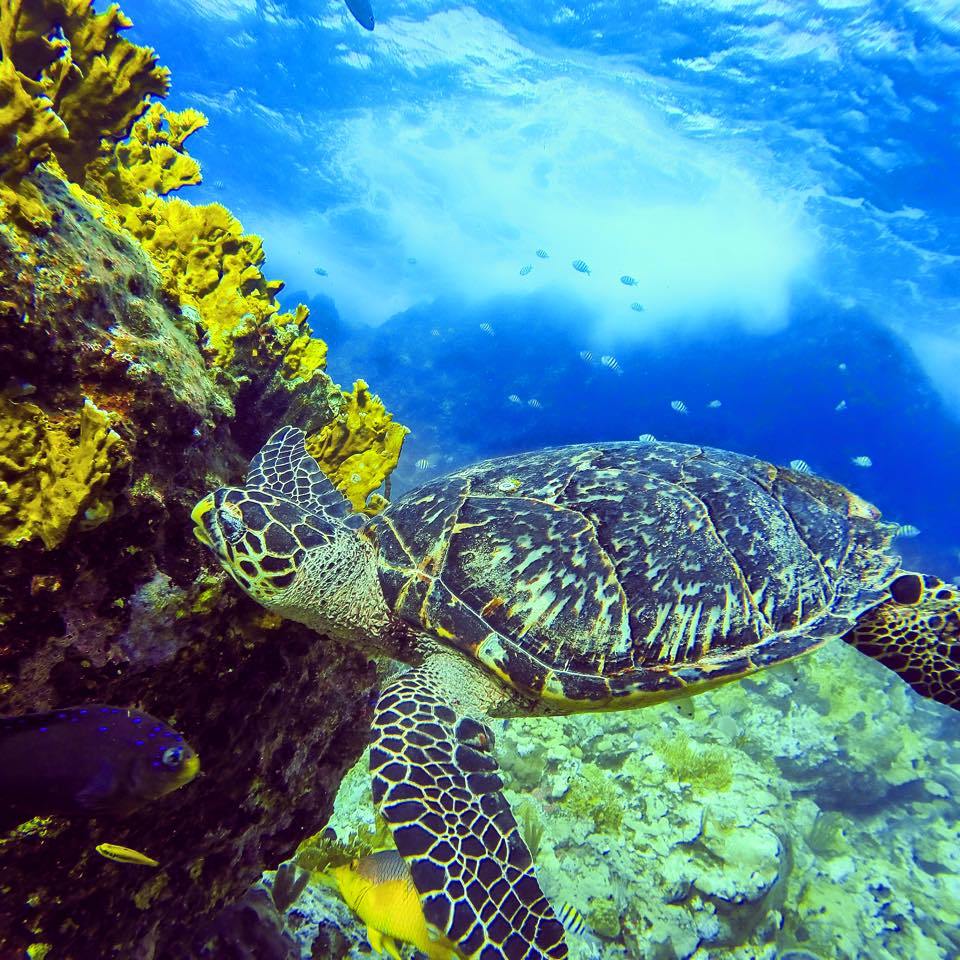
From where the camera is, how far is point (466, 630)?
2.55m

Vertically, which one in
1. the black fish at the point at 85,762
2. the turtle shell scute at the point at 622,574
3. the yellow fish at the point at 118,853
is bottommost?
the yellow fish at the point at 118,853

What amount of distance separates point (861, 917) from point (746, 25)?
2616 cm

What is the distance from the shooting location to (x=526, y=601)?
2590 mm

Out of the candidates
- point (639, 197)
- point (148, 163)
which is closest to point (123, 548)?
point (148, 163)

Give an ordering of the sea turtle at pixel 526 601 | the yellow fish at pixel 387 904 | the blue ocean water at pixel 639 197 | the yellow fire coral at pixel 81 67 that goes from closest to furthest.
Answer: the sea turtle at pixel 526 601 < the yellow fire coral at pixel 81 67 < the yellow fish at pixel 387 904 < the blue ocean water at pixel 639 197

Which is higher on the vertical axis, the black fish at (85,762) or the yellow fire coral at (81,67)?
the yellow fire coral at (81,67)

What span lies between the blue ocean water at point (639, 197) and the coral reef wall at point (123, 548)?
1793 cm

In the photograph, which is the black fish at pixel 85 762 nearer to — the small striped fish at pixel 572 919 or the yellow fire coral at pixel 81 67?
the yellow fire coral at pixel 81 67

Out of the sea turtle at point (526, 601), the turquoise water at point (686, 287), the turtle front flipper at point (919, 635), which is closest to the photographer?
the sea turtle at point (526, 601)

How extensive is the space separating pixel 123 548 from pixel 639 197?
41.6 metres

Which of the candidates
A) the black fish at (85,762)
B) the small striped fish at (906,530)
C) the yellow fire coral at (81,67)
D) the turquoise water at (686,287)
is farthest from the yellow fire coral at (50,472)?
the turquoise water at (686,287)

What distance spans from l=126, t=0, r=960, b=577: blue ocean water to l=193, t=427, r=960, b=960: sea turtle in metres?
18.0

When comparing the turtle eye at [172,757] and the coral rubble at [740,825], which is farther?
the coral rubble at [740,825]

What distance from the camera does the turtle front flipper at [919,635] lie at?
10.1ft
